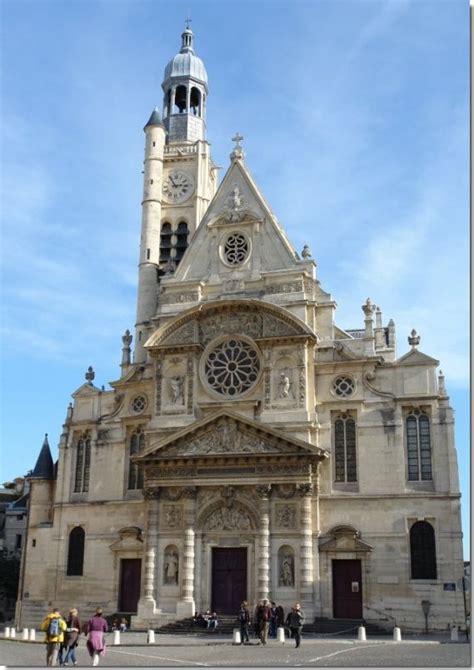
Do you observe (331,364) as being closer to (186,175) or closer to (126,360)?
(126,360)

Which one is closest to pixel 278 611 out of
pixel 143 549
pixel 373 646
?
pixel 373 646

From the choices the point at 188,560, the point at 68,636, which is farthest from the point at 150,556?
the point at 68,636

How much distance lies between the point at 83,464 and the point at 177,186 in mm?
Result: 15583

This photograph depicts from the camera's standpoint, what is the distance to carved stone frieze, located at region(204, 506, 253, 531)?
101 feet

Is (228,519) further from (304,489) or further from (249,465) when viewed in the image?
(304,489)

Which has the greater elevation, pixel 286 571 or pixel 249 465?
pixel 249 465

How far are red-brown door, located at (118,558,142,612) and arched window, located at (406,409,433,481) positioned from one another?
37.9ft

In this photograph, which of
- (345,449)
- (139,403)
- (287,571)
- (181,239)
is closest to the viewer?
(287,571)

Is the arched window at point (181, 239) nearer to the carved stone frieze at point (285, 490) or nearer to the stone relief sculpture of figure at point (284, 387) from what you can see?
the stone relief sculpture of figure at point (284, 387)

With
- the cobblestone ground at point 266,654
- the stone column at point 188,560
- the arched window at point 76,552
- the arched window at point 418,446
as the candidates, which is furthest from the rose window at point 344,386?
the arched window at point 76,552

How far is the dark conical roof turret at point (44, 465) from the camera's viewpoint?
37.4 m

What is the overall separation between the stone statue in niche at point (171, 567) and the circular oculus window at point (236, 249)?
1225 centimetres

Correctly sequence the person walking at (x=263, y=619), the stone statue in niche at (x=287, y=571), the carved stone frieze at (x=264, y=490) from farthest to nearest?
1. the carved stone frieze at (x=264, y=490)
2. the stone statue in niche at (x=287, y=571)
3. the person walking at (x=263, y=619)

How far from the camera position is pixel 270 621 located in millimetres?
26266
